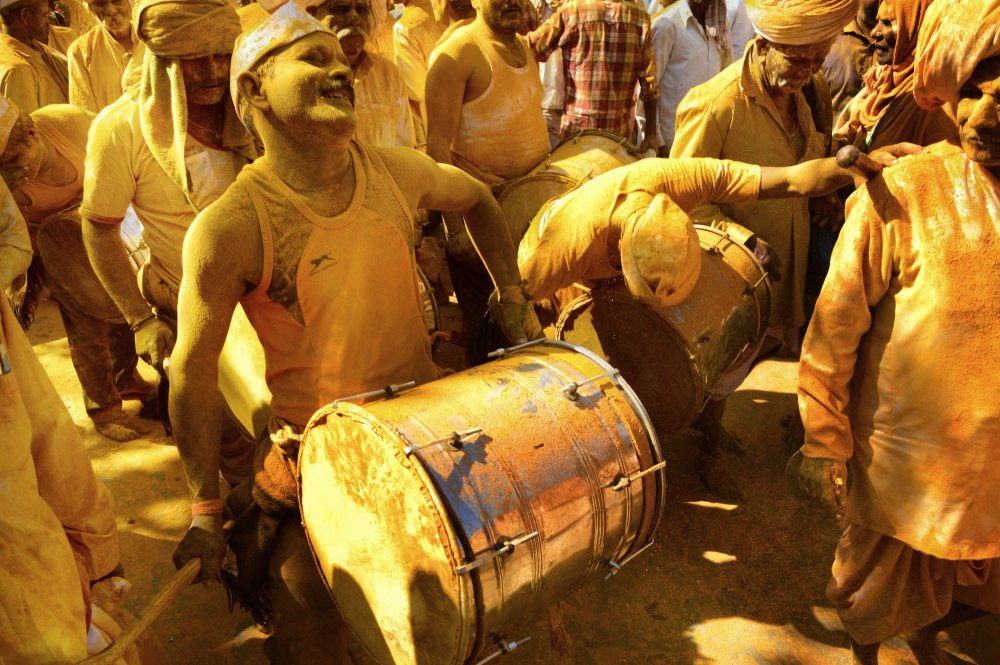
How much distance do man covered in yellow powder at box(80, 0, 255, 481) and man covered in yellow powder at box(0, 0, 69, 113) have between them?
92.1 inches

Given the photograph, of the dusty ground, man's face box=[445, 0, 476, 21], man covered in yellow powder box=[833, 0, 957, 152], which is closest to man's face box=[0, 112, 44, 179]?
the dusty ground

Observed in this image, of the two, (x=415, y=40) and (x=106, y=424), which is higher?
(x=415, y=40)

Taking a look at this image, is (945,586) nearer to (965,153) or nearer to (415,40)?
(965,153)

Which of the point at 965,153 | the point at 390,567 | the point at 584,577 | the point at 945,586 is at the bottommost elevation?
the point at 945,586

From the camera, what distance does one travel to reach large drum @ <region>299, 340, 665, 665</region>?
2.37 metres

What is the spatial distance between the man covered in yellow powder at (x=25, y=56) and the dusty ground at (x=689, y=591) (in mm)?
2918

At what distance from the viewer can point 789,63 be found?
A: 4.28 metres

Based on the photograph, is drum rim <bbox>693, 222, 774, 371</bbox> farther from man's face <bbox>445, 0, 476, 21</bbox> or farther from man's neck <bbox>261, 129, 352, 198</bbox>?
man's face <bbox>445, 0, 476, 21</bbox>

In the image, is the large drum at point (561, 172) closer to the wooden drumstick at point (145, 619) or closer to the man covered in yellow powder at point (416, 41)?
the man covered in yellow powder at point (416, 41)

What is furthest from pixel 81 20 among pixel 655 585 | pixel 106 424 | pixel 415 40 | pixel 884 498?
pixel 884 498

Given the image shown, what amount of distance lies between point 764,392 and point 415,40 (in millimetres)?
4603

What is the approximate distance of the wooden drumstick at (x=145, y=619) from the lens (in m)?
2.14

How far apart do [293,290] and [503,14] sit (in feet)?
10.1

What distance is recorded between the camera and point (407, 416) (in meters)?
2.50
